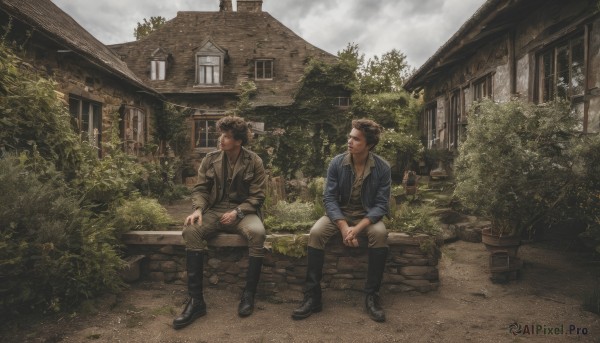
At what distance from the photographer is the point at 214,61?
49.0 ft

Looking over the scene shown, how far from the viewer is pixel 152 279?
14.1 ft

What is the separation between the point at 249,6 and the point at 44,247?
16.7 m

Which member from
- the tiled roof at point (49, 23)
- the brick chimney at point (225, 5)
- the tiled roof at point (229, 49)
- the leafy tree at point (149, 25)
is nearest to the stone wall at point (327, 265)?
the tiled roof at point (49, 23)

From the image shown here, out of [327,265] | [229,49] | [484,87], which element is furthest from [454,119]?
[229,49]

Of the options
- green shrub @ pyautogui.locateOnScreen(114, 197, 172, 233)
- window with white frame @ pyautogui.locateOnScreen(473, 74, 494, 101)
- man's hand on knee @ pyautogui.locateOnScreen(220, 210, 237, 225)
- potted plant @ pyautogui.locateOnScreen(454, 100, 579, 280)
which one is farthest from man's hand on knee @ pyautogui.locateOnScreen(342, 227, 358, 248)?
window with white frame @ pyautogui.locateOnScreen(473, 74, 494, 101)

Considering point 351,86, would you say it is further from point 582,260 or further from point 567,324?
point 567,324

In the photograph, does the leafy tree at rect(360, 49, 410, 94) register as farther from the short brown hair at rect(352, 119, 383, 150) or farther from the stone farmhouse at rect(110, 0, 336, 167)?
the short brown hair at rect(352, 119, 383, 150)

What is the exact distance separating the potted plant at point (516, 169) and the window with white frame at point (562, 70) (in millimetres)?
1344

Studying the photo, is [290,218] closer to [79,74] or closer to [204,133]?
[79,74]

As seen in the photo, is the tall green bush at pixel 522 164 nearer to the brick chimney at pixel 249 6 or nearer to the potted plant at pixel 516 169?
the potted plant at pixel 516 169

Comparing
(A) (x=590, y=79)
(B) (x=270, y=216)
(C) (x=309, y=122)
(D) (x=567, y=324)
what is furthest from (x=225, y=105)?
(D) (x=567, y=324)

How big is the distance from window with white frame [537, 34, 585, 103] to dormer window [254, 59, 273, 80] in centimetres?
1056

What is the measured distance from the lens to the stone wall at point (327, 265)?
404 centimetres

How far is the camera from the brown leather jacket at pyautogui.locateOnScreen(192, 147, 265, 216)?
13.0 ft
